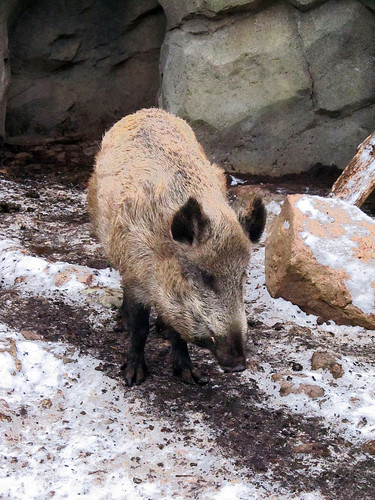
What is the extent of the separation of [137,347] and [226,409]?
30.3 inches

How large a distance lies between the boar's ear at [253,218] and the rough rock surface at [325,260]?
4.09ft

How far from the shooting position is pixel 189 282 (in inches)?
166

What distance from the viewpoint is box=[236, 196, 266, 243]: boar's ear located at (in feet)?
14.5

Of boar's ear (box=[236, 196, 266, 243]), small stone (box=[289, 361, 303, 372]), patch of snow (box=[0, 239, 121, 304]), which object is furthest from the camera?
patch of snow (box=[0, 239, 121, 304])

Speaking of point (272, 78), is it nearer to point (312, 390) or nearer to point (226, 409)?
point (312, 390)

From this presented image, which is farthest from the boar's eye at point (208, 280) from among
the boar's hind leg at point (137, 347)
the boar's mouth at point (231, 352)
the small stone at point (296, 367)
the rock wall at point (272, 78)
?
the rock wall at point (272, 78)

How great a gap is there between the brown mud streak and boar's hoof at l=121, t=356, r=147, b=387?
0.19 ft

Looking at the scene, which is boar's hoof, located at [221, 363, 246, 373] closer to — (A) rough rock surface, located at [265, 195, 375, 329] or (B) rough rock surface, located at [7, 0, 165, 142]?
(A) rough rock surface, located at [265, 195, 375, 329]

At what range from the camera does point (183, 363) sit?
4.91m

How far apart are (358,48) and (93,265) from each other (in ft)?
13.5

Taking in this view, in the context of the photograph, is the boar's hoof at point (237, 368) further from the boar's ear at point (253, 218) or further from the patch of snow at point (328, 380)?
the boar's ear at point (253, 218)

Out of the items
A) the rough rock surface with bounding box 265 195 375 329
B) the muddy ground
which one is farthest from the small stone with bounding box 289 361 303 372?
the rough rock surface with bounding box 265 195 375 329

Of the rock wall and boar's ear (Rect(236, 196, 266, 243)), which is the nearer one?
boar's ear (Rect(236, 196, 266, 243))

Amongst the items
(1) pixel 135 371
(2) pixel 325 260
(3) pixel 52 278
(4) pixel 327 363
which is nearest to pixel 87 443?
(1) pixel 135 371
